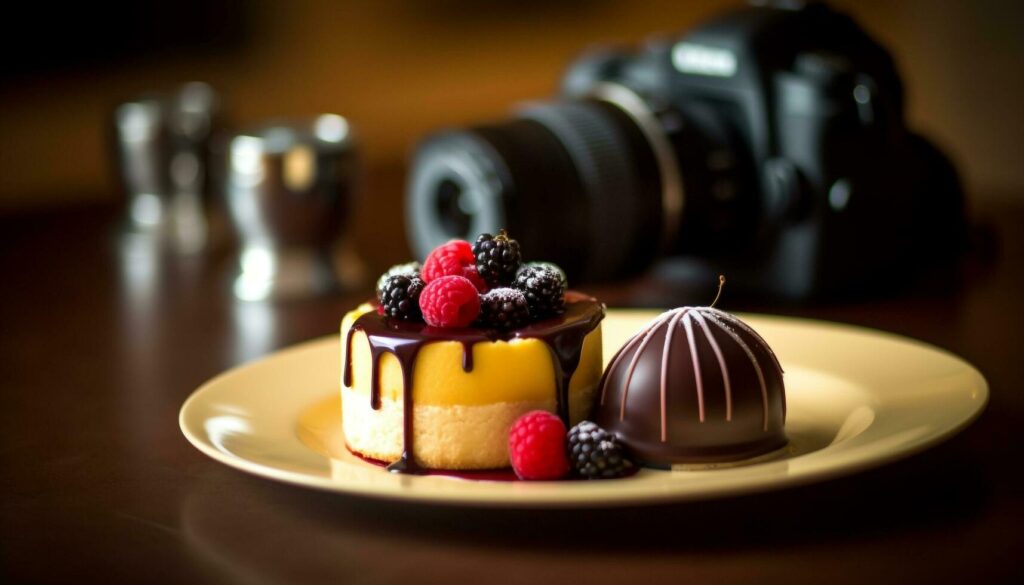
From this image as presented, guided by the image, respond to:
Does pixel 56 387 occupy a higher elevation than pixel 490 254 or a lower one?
lower

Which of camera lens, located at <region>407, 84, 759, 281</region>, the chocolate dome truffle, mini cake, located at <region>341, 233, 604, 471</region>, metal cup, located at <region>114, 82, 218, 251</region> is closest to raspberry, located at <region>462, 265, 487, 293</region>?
mini cake, located at <region>341, 233, 604, 471</region>

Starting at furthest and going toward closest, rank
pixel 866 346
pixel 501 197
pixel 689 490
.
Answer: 1. pixel 501 197
2. pixel 866 346
3. pixel 689 490

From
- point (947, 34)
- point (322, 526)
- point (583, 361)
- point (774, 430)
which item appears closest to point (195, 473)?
point (322, 526)

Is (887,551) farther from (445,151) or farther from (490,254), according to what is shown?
(445,151)

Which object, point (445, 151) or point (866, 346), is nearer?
point (866, 346)

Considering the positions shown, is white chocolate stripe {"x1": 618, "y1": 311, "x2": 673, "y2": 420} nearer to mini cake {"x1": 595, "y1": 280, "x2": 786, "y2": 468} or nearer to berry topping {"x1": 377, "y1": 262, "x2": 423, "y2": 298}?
mini cake {"x1": 595, "y1": 280, "x2": 786, "y2": 468}
